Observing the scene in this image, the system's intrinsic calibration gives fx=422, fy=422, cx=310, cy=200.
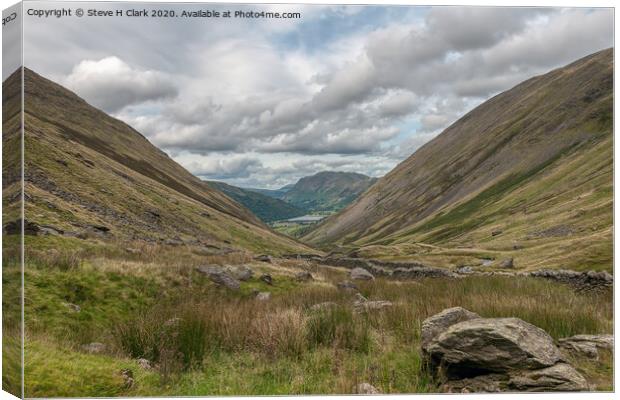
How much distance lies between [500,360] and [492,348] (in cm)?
27

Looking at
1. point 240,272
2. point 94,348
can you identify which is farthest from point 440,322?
point 240,272

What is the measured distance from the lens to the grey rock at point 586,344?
27.3ft

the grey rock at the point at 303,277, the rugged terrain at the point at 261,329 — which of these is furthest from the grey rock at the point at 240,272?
the grey rock at the point at 303,277

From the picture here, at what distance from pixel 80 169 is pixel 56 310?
53.4 meters

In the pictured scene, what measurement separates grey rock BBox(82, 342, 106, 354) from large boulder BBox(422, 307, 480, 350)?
6574 mm

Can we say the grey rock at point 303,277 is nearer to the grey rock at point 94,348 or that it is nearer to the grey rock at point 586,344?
the grey rock at point 94,348

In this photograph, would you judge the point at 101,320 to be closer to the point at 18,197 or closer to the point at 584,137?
the point at 18,197

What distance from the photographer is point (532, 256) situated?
171 feet

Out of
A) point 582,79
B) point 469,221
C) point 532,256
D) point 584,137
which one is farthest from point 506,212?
point 582,79

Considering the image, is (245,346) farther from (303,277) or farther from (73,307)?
(303,277)

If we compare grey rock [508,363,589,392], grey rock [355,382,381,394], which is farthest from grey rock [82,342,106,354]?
grey rock [508,363,589,392]

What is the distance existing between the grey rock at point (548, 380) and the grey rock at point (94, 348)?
796cm

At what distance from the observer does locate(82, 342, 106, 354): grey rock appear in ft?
28.2

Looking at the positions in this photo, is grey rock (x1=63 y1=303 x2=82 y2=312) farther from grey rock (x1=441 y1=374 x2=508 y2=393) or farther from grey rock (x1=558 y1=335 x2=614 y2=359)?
grey rock (x1=558 y1=335 x2=614 y2=359)
